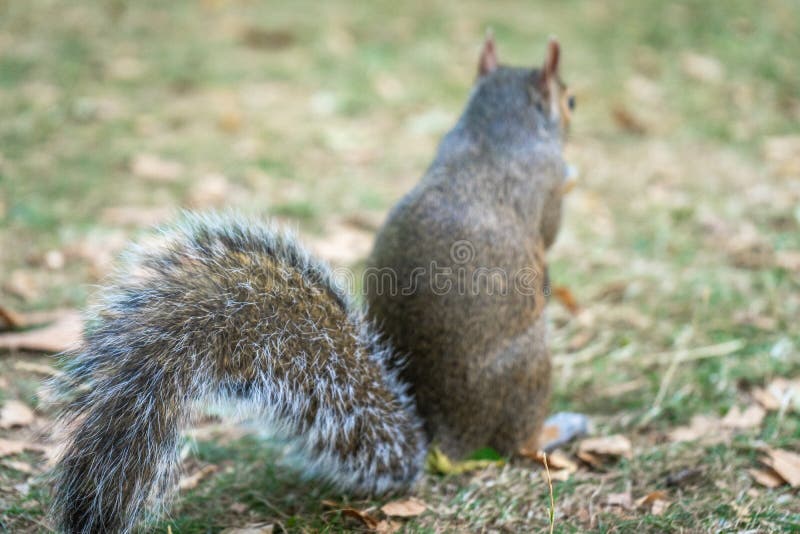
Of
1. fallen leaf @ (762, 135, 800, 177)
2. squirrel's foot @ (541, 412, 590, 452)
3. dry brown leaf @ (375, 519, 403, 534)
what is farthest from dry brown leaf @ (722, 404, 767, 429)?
fallen leaf @ (762, 135, 800, 177)

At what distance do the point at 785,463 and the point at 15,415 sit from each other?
7.78 feet

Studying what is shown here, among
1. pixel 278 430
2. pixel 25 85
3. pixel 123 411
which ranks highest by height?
pixel 25 85

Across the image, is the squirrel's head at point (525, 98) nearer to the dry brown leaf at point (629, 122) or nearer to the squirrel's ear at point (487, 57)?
the squirrel's ear at point (487, 57)

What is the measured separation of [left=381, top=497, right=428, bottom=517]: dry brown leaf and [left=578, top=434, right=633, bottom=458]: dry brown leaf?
0.67m

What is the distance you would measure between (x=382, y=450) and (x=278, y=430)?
0.31 meters

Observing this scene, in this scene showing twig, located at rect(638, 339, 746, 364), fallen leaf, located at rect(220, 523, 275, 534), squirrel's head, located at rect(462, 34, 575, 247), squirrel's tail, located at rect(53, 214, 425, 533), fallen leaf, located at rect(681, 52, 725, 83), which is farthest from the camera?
fallen leaf, located at rect(681, 52, 725, 83)

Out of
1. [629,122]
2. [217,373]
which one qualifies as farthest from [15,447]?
[629,122]

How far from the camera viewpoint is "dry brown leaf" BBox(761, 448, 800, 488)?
2.14 m

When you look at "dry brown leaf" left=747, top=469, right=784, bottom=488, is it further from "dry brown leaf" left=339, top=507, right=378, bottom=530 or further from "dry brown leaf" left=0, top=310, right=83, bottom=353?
"dry brown leaf" left=0, top=310, right=83, bottom=353

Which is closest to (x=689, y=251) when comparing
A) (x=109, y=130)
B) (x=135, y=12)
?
(x=109, y=130)

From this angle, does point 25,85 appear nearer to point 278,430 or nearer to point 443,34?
point 443,34

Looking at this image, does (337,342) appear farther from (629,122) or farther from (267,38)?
(267,38)

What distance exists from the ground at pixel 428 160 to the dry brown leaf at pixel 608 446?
50 mm

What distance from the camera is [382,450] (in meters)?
2.06
